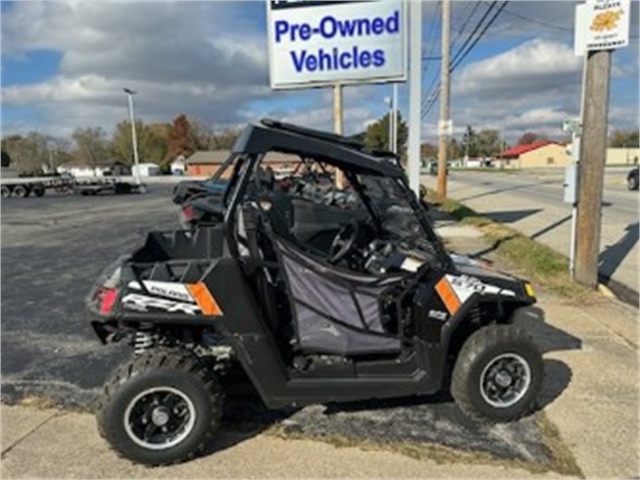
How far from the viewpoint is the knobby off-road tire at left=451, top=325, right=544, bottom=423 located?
152 inches

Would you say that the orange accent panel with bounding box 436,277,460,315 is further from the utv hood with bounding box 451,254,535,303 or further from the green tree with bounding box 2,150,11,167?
the green tree with bounding box 2,150,11,167

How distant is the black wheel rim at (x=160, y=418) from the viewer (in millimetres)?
3490

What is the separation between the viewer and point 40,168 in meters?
95.0

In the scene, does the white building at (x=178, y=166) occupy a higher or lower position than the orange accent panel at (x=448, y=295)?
lower

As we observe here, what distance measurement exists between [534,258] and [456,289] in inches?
254

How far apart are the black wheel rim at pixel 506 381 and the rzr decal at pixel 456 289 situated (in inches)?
18.8

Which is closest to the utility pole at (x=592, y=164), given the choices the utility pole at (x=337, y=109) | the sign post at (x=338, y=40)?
the sign post at (x=338, y=40)

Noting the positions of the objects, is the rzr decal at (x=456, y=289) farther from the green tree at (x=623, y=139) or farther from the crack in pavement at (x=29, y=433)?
the green tree at (x=623, y=139)

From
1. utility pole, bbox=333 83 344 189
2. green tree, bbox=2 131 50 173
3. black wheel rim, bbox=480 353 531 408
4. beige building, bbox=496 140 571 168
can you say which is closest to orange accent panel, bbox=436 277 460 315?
black wheel rim, bbox=480 353 531 408

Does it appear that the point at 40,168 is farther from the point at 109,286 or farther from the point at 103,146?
the point at 109,286

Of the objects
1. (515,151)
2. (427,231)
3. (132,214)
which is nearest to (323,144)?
(427,231)

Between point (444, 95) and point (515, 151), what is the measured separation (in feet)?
325

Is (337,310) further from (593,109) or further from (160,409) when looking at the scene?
(593,109)

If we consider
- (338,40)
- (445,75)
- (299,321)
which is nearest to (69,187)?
(445,75)
